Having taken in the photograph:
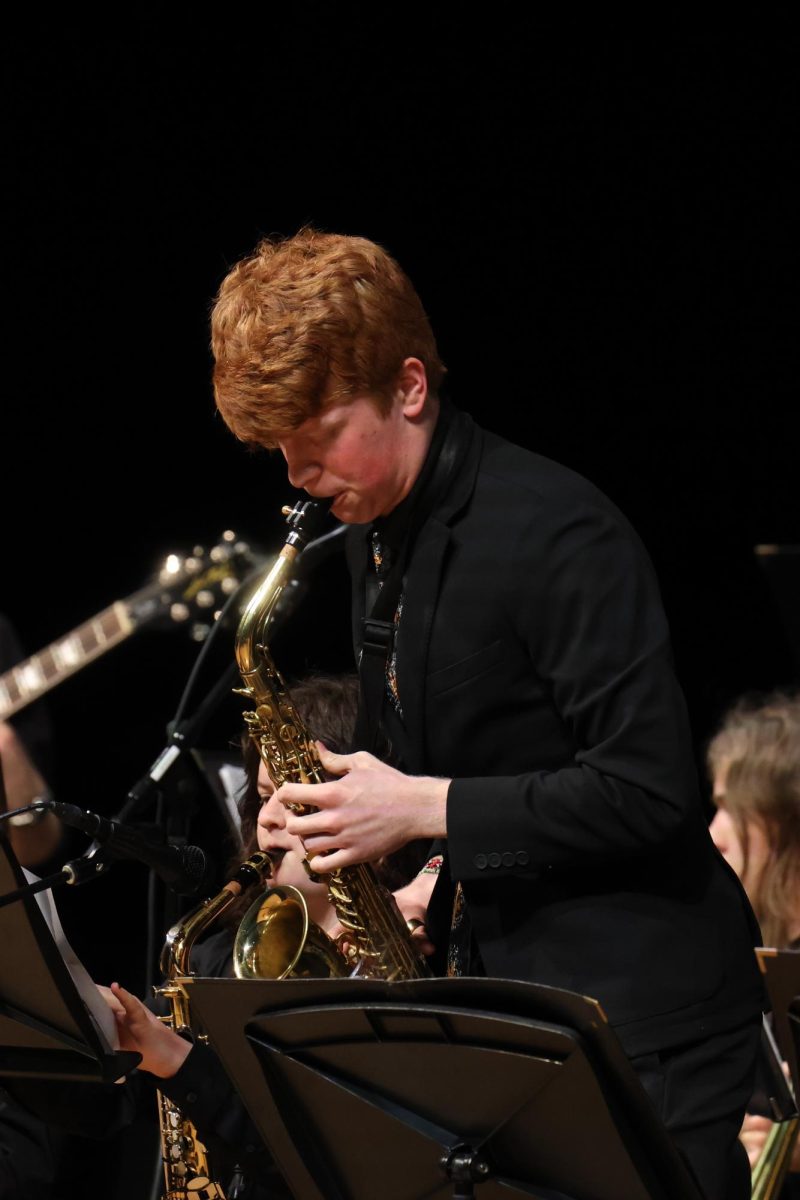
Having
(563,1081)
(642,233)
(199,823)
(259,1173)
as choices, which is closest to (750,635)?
(642,233)

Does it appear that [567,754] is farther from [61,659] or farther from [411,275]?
[411,275]

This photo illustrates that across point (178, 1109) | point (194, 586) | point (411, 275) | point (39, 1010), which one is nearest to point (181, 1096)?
point (178, 1109)

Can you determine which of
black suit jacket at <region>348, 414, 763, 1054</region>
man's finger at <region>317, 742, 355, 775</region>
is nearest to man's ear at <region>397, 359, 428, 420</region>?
black suit jacket at <region>348, 414, 763, 1054</region>

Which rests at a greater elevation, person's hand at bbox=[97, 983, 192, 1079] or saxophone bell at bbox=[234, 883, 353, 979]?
person's hand at bbox=[97, 983, 192, 1079]

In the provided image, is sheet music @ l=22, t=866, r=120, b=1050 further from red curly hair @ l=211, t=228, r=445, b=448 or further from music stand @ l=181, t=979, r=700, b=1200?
red curly hair @ l=211, t=228, r=445, b=448

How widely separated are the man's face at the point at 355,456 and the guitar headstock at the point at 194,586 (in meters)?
1.48

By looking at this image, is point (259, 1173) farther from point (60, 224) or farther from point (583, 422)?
point (60, 224)

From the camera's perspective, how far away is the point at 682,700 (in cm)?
204

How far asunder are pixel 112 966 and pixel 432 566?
3.51m

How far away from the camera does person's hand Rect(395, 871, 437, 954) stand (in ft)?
8.32

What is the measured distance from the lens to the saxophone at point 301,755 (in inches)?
100

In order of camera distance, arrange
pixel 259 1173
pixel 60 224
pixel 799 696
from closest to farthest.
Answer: pixel 259 1173, pixel 799 696, pixel 60 224

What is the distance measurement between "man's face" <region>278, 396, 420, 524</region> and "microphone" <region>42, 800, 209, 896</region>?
58 cm

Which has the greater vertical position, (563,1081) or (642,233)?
(642,233)
